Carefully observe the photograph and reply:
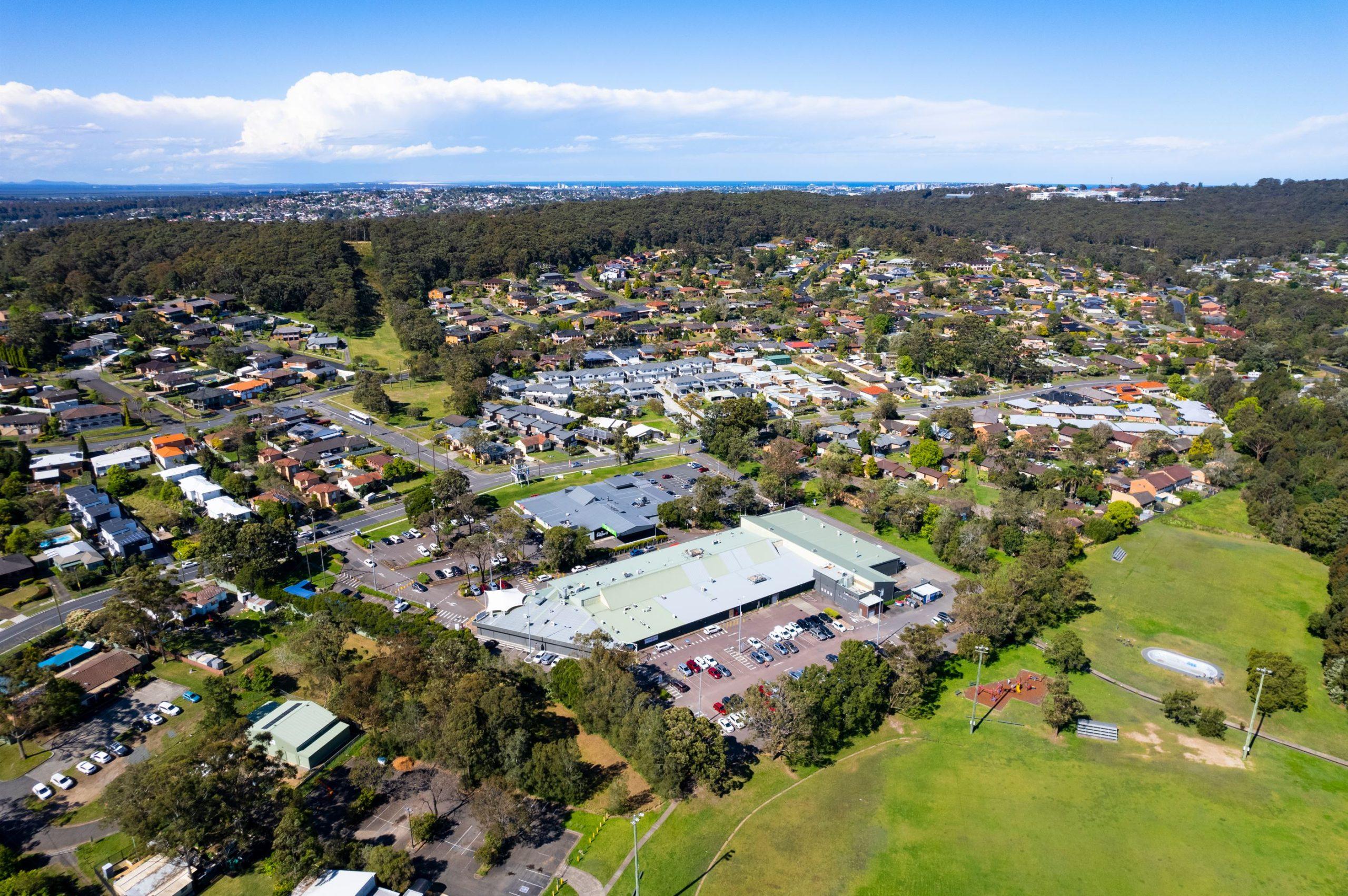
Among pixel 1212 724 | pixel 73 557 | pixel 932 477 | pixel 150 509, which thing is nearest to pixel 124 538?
pixel 73 557

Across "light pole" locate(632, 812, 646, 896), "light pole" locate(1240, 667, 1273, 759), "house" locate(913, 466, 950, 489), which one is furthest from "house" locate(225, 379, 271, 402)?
"light pole" locate(1240, 667, 1273, 759)

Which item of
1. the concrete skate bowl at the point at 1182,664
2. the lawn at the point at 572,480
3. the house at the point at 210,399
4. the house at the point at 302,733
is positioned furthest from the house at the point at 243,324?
the concrete skate bowl at the point at 1182,664

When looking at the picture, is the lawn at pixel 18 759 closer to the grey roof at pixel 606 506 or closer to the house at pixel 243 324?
the grey roof at pixel 606 506

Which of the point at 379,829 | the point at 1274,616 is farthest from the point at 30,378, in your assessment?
the point at 1274,616

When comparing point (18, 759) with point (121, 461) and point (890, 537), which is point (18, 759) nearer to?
point (121, 461)

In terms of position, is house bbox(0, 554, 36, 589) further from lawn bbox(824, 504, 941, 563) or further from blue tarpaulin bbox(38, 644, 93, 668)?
lawn bbox(824, 504, 941, 563)
